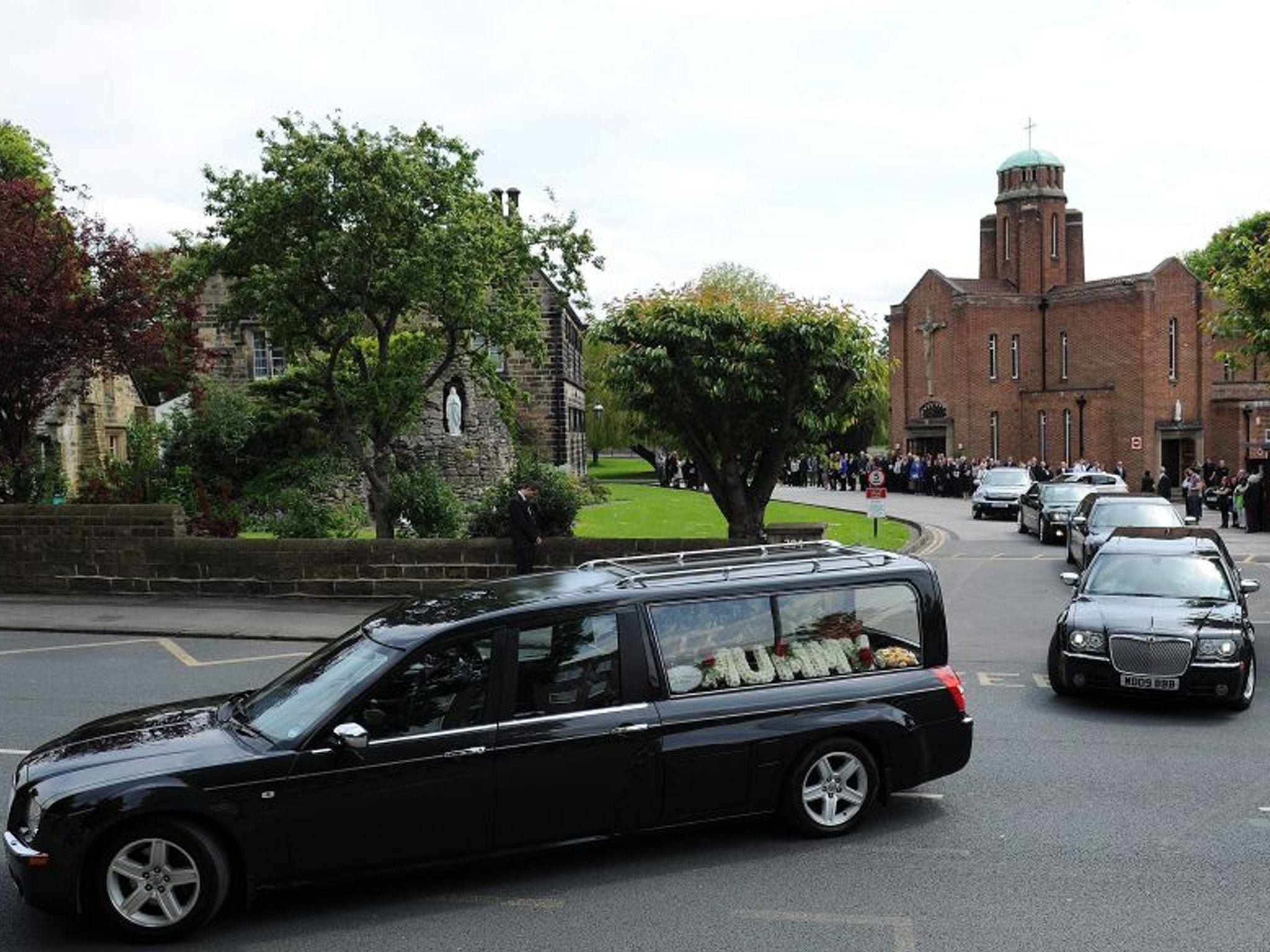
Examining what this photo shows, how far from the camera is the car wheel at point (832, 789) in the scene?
284 inches

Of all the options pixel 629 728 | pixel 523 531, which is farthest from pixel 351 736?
pixel 523 531

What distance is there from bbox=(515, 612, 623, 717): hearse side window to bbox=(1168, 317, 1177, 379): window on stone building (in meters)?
57.4

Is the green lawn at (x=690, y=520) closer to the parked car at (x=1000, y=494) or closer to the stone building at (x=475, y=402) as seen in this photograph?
the stone building at (x=475, y=402)

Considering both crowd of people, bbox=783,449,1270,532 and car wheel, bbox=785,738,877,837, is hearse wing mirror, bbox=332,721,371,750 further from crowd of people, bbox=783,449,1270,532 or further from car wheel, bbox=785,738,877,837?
crowd of people, bbox=783,449,1270,532

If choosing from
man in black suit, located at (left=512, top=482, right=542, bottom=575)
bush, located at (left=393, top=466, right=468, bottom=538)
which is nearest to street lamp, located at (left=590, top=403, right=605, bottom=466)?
bush, located at (left=393, top=466, right=468, bottom=538)

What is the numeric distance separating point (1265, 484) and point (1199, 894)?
28189mm

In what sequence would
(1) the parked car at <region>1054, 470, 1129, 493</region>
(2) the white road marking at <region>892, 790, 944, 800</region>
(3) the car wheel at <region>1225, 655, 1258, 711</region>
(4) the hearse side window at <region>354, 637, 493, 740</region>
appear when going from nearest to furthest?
1. (4) the hearse side window at <region>354, 637, 493, 740</region>
2. (2) the white road marking at <region>892, 790, 944, 800</region>
3. (3) the car wheel at <region>1225, 655, 1258, 711</region>
4. (1) the parked car at <region>1054, 470, 1129, 493</region>

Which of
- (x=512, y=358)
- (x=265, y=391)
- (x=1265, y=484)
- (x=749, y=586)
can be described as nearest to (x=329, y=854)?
(x=749, y=586)

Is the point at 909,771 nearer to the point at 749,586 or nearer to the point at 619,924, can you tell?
the point at 749,586

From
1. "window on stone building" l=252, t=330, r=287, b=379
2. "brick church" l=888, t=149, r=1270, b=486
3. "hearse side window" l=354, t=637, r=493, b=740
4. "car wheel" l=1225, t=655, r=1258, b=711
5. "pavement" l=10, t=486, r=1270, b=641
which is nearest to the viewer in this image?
"hearse side window" l=354, t=637, r=493, b=740

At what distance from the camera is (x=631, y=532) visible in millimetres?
25953

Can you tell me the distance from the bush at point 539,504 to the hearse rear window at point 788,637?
1041 centimetres

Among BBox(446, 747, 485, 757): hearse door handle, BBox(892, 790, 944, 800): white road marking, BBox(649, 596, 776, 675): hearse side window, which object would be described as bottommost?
BBox(892, 790, 944, 800): white road marking

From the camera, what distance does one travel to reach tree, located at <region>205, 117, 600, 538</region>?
18.8 meters
